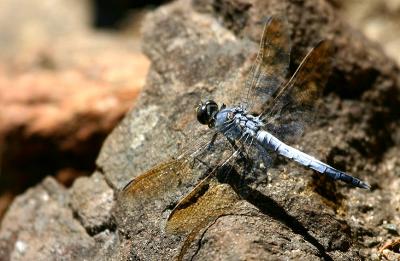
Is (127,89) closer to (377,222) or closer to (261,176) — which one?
(261,176)

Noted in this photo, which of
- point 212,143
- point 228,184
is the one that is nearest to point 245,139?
point 212,143

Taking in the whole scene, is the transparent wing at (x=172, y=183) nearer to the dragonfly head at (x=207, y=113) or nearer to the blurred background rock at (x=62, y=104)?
the dragonfly head at (x=207, y=113)

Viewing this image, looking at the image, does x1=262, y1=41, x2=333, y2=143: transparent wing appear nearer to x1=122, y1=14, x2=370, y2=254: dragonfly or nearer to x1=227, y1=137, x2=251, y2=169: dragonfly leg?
x1=122, y1=14, x2=370, y2=254: dragonfly

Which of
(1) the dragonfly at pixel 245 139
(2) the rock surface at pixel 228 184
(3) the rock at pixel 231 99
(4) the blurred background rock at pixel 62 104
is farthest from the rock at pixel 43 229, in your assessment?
(1) the dragonfly at pixel 245 139

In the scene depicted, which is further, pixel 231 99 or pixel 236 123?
pixel 231 99

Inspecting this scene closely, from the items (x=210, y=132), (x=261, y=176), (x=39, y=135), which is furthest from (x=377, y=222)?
(x=39, y=135)

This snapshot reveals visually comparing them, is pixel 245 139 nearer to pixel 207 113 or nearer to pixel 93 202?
pixel 207 113

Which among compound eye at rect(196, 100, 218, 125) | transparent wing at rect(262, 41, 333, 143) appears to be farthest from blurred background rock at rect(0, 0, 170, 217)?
transparent wing at rect(262, 41, 333, 143)
